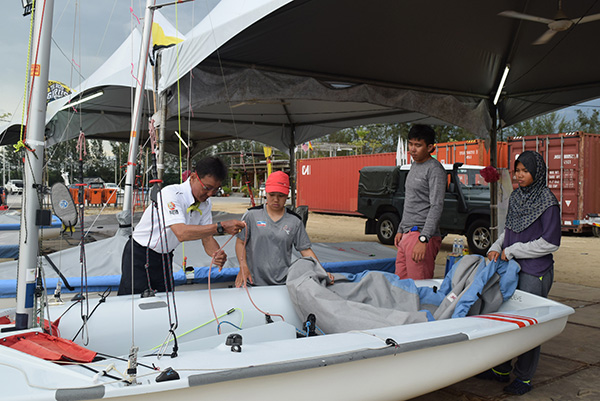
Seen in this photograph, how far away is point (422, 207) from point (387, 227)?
22.5 ft

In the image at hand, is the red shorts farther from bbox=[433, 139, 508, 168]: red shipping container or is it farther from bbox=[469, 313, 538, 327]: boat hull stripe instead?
bbox=[433, 139, 508, 168]: red shipping container

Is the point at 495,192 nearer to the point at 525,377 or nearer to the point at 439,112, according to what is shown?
the point at 439,112

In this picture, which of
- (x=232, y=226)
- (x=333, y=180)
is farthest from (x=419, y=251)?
(x=333, y=180)

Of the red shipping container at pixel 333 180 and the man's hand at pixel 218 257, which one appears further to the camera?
the red shipping container at pixel 333 180

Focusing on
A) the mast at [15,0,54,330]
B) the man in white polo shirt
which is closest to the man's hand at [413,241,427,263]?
the man in white polo shirt

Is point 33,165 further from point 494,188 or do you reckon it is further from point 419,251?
point 494,188

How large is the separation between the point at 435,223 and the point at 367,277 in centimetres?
72

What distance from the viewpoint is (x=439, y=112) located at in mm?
6328

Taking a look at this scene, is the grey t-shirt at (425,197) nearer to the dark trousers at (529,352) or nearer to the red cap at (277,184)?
the dark trousers at (529,352)

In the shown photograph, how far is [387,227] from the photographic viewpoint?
10.5 meters

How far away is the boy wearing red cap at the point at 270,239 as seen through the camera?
3.12 meters

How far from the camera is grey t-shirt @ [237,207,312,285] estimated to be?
3.18m

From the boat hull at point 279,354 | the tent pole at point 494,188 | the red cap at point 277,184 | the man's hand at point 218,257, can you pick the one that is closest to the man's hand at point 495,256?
the boat hull at point 279,354

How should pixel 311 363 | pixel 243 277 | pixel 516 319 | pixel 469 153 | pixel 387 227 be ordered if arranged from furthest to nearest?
pixel 469 153 → pixel 387 227 → pixel 243 277 → pixel 516 319 → pixel 311 363
